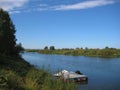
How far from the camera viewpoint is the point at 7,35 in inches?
1868

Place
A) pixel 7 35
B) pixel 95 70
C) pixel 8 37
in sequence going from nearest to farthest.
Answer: pixel 7 35
pixel 8 37
pixel 95 70

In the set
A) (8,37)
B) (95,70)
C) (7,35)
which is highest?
(7,35)

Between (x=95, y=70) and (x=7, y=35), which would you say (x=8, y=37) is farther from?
(x=95, y=70)

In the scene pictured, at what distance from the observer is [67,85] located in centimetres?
1363

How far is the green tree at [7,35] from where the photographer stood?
1802 inches

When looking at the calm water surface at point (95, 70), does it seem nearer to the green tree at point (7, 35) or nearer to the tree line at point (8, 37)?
the tree line at point (8, 37)

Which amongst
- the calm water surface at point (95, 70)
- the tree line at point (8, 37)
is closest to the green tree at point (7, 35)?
the tree line at point (8, 37)

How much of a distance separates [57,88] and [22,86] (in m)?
1.94

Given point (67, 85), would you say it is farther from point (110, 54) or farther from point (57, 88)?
point (110, 54)

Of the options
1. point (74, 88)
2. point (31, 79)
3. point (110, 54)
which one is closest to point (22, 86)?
point (31, 79)

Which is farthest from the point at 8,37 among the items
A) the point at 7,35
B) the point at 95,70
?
the point at 95,70

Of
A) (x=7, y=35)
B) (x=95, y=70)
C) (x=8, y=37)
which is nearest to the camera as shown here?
(x=7, y=35)

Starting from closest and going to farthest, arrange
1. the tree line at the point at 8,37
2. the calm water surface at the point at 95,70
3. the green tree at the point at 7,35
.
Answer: the calm water surface at the point at 95,70 → the green tree at the point at 7,35 → the tree line at the point at 8,37

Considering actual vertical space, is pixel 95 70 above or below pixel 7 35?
below
